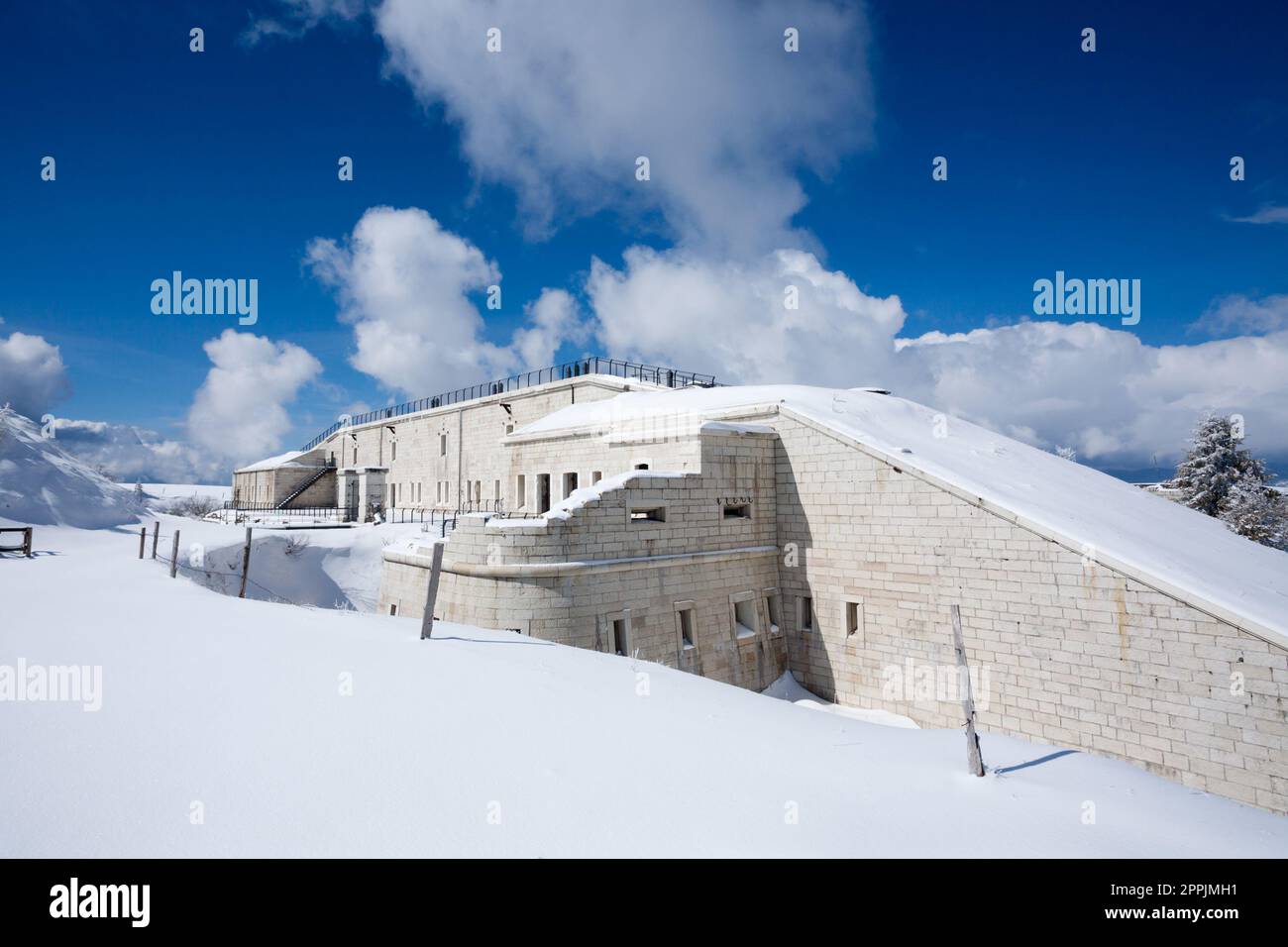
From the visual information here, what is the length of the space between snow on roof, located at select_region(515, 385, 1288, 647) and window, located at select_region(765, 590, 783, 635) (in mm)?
4473

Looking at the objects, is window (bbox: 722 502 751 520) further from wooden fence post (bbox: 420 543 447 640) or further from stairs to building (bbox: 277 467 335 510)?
stairs to building (bbox: 277 467 335 510)

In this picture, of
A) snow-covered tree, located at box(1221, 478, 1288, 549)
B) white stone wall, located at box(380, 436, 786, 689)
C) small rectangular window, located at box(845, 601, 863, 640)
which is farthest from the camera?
snow-covered tree, located at box(1221, 478, 1288, 549)

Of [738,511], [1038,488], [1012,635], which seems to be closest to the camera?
[1012,635]

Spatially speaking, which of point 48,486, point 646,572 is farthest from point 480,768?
point 48,486

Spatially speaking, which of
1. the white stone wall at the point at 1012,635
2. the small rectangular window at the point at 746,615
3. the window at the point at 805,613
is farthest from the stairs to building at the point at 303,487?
the white stone wall at the point at 1012,635

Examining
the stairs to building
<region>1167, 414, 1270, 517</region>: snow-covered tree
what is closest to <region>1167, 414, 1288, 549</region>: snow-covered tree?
<region>1167, 414, 1270, 517</region>: snow-covered tree

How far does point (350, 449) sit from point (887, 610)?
46.1 metres

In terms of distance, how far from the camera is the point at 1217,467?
104ft

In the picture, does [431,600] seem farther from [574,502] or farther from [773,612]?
[773,612]

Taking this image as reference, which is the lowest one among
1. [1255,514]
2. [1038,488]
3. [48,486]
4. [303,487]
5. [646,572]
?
[646,572]

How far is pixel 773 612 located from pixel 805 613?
819 mm

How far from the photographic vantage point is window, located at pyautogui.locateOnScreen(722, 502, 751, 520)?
1617 cm

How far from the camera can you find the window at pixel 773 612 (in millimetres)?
16609

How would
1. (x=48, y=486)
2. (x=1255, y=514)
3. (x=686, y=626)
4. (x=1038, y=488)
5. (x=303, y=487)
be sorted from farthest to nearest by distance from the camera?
(x=303, y=487) < (x=1255, y=514) < (x=48, y=486) < (x=1038, y=488) < (x=686, y=626)
